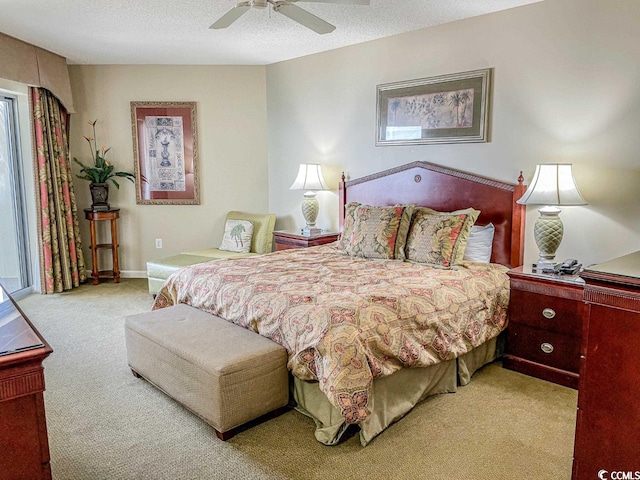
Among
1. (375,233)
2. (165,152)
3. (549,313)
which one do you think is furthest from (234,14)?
(165,152)

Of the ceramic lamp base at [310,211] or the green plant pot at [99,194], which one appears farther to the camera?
the green plant pot at [99,194]

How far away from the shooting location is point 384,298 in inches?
105

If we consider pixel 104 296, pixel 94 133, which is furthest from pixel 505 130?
pixel 94 133

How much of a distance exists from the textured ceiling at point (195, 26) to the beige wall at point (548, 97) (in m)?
0.18

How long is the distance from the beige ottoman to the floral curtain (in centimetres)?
289

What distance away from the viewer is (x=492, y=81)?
376 cm

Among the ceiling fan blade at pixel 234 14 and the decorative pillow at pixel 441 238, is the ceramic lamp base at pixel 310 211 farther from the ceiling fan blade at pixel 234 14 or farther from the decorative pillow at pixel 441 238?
the ceiling fan blade at pixel 234 14

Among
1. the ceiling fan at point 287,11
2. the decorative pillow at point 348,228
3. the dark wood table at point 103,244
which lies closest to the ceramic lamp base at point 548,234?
the decorative pillow at point 348,228

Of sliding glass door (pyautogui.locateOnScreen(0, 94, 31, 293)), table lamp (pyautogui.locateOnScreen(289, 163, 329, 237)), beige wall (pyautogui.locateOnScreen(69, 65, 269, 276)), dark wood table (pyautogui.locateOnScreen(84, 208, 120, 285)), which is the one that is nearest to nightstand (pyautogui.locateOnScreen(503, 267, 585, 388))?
table lamp (pyautogui.locateOnScreen(289, 163, 329, 237))

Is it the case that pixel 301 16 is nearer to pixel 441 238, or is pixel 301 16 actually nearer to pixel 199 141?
pixel 441 238

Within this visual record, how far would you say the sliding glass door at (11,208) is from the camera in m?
5.02

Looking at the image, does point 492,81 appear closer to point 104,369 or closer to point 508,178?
point 508,178

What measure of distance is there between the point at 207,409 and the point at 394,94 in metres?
3.18

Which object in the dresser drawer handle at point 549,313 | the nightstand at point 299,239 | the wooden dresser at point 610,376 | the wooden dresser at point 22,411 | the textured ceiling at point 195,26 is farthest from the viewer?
the nightstand at point 299,239
